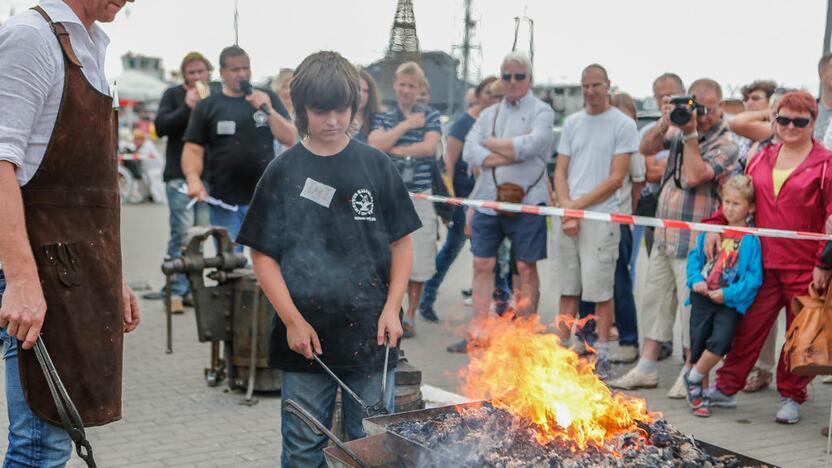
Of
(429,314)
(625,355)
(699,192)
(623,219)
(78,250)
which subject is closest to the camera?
(78,250)

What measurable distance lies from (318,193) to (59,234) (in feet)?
3.06

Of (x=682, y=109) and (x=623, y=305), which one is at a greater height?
(x=682, y=109)

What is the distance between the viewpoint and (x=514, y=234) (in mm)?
6973

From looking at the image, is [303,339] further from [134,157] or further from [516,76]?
[134,157]

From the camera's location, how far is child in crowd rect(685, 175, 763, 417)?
5.47 metres

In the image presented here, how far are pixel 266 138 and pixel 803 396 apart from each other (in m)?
4.37

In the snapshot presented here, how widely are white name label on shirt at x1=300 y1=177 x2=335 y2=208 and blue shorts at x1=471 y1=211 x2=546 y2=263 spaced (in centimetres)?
375

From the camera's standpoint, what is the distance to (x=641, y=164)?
7047mm

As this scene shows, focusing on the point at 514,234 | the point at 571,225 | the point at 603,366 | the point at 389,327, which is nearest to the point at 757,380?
the point at 603,366

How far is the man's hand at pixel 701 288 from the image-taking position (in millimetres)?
5573

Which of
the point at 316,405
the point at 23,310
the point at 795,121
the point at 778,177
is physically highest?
the point at 795,121

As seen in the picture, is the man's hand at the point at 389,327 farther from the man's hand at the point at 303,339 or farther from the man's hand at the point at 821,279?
the man's hand at the point at 821,279

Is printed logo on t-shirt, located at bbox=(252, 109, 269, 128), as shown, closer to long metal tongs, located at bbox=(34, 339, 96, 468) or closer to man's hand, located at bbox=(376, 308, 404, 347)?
man's hand, located at bbox=(376, 308, 404, 347)

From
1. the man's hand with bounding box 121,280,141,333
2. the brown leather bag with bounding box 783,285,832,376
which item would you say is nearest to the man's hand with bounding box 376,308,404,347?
the man's hand with bounding box 121,280,141,333
